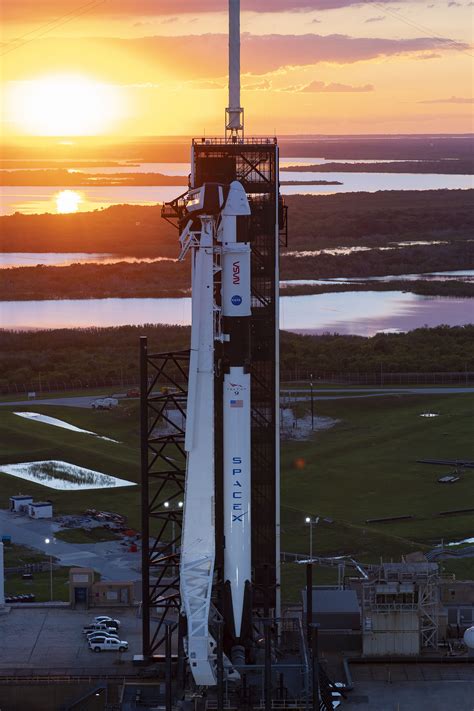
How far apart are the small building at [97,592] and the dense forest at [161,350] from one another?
52.5 meters

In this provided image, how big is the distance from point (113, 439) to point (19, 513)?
1749cm

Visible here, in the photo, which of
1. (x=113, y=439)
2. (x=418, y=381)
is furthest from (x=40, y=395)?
(x=418, y=381)

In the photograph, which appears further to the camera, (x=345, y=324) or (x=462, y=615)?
(x=345, y=324)

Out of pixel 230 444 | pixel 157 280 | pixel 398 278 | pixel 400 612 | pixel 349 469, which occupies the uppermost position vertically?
pixel 398 278

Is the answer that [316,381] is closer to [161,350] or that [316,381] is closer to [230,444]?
[161,350]

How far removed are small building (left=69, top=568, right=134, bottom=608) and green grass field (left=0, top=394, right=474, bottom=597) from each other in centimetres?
824

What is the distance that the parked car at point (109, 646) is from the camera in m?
43.8

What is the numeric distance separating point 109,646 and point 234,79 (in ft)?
58.6

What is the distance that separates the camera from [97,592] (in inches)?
1891

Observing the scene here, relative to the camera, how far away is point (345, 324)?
140m

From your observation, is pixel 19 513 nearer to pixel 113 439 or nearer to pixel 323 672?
pixel 113 439

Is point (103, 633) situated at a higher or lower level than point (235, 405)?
lower

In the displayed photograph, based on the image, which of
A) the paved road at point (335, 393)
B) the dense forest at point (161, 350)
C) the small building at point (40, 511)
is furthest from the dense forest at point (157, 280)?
the small building at point (40, 511)

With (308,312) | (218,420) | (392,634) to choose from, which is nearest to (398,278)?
(308,312)
